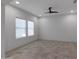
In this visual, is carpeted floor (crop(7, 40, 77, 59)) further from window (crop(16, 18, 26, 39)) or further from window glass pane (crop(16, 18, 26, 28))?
window glass pane (crop(16, 18, 26, 28))

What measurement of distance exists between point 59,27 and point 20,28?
4.44 metres

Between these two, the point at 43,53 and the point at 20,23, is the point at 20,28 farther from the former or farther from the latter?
the point at 43,53

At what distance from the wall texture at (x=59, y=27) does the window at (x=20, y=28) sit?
10.8ft

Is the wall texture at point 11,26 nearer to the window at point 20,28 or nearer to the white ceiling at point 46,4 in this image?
the window at point 20,28

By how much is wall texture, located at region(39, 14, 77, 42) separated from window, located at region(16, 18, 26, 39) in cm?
329

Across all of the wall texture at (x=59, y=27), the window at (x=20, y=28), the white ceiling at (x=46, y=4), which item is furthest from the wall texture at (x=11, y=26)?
the wall texture at (x=59, y=27)

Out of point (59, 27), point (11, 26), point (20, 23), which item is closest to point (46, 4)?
point (20, 23)

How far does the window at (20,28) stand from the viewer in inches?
228

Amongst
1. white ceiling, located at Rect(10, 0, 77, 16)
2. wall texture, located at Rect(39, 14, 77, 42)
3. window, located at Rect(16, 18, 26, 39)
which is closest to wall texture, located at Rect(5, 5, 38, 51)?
window, located at Rect(16, 18, 26, 39)

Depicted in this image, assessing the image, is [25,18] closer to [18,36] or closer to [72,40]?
[18,36]

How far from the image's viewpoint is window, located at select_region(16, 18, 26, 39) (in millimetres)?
5801

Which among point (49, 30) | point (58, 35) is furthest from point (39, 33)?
point (58, 35)

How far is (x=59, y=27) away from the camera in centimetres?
880

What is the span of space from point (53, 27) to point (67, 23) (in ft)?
4.99
